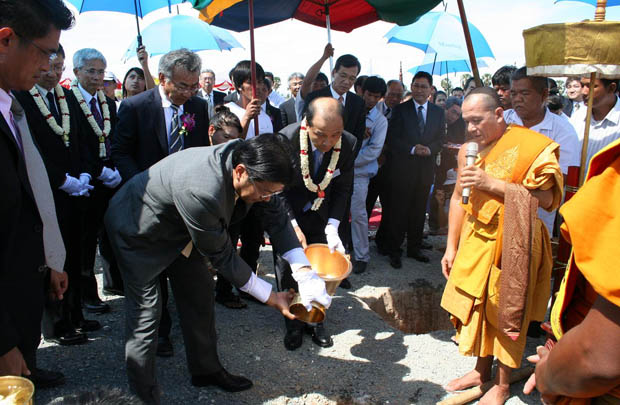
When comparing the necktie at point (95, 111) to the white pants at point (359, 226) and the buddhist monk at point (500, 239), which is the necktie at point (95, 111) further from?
the buddhist monk at point (500, 239)

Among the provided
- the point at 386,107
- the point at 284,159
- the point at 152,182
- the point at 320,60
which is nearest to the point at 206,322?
the point at 152,182

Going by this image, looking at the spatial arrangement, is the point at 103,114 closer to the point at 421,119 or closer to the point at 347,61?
the point at 347,61

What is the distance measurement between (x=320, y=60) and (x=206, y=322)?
10.9 feet

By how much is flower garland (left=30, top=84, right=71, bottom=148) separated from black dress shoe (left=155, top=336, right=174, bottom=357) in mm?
1634

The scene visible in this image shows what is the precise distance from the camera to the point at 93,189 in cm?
366

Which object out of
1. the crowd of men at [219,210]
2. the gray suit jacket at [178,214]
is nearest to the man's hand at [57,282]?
the crowd of men at [219,210]

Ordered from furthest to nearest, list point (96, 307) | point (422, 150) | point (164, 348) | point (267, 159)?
point (422, 150) < point (96, 307) < point (164, 348) < point (267, 159)

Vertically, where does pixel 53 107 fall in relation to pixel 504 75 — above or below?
below

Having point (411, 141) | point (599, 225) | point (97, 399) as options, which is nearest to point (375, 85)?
point (411, 141)

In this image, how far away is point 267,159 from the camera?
2.11 meters

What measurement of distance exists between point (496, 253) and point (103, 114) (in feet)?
10.8

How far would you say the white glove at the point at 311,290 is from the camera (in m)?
2.56

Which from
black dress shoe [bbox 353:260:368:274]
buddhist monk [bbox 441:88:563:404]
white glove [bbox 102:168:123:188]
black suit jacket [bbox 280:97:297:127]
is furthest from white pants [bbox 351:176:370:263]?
white glove [bbox 102:168:123:188]

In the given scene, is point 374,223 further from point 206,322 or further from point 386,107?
point 206,322
